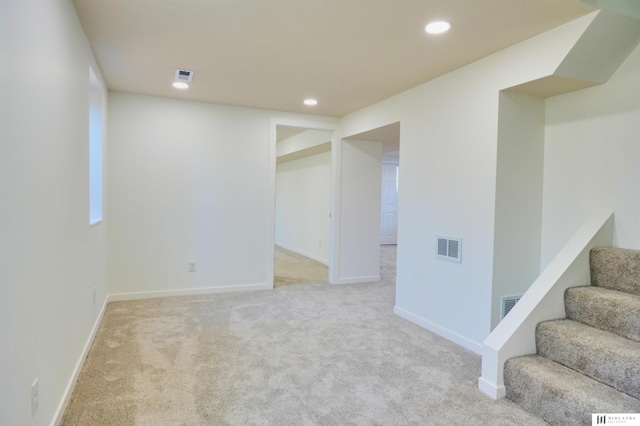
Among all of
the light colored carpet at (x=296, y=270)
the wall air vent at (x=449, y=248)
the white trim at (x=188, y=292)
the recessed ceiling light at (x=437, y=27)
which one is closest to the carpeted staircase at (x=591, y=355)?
the wall air vent at (x=449, y=248)

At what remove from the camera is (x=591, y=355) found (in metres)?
2.06

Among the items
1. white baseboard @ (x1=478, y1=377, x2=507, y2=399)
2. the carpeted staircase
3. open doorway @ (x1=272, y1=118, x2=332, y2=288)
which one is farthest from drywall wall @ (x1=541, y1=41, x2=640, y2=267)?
open doorway @ (x1=272, y1=118, x2=332, y2=288)

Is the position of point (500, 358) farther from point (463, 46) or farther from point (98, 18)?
point (98, 18)

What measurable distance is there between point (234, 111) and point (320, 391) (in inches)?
136

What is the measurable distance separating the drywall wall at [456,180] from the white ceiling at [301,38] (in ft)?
0.42

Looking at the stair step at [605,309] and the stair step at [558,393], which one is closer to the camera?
the stair step at [558,393]

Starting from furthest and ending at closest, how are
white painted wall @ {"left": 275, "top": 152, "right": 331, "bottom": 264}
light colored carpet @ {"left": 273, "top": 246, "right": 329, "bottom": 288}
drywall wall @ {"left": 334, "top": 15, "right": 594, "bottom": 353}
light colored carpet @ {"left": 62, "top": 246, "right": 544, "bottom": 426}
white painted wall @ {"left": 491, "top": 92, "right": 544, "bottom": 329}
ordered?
1. white painted wall @ {"left": 275, "top": 152, "right": 331, "bottom": 264}
2. light colored carpet @ {"left": 273, "top": 246, "right": 329, "bottom": 288}
3. white painted wall @ {"left": 491, "top": 92, "right": 544, "bottom": 329}
4. drywall wall @ {"left": 334, "top": 15, "right": 594, "bottom": 353}
5. light colored carpet @ {"left": 62, "top": 246, "right": 544, "bottom": 426}

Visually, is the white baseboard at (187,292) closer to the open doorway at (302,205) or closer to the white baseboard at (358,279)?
the open doorway at (302,205)

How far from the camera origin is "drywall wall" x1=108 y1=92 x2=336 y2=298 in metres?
4.21

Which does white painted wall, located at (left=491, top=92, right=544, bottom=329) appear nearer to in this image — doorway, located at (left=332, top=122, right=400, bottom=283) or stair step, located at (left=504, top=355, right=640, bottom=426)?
stair step, located at (left=504, top=355, right=640, bottom=426)

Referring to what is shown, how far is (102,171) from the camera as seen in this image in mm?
3709

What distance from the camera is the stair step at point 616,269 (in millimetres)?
2346

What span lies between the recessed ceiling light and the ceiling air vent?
206 cm

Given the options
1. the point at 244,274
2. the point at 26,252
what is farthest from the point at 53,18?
the point at 244,274
